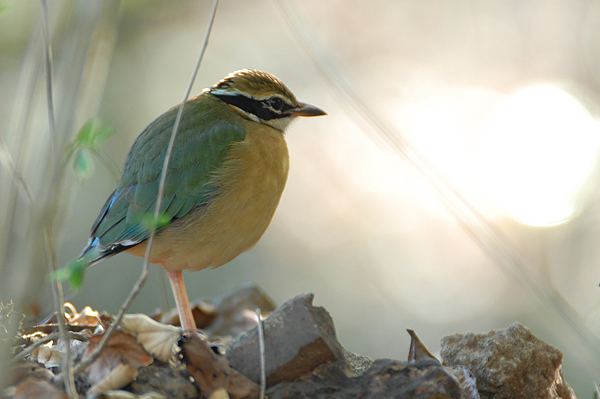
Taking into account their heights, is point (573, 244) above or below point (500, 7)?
below

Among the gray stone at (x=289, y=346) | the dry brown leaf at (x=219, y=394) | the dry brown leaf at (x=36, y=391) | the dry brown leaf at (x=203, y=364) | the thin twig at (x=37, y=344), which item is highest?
the gray stone at (x=289, y=346)

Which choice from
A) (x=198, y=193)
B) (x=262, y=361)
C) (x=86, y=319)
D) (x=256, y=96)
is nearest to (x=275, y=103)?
(x=256, y=96)

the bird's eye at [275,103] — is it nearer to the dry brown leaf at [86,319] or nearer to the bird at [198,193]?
the bird at [198,193]

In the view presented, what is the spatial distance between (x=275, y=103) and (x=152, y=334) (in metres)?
2.59

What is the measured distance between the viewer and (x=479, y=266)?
1245 cm

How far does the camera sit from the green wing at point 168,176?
375 centimetres

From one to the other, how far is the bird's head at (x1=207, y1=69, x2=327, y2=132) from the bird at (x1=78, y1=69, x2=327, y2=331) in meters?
0.18

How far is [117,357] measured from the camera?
2230mm

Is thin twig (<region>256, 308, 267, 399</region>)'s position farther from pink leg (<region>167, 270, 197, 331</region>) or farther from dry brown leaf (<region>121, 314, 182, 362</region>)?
pink leg (<region>167, 270, 197, 331</region>)

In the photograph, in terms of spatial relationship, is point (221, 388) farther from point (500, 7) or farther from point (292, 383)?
point (500, 7)

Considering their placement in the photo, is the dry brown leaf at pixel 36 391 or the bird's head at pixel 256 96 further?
the bird's head at pixel 256 96

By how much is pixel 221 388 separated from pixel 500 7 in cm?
1081

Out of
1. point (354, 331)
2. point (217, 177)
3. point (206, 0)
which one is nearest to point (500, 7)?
point (206, 0)

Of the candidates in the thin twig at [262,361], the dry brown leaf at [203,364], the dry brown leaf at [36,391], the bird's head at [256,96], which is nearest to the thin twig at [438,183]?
the bird's head at [256,96]
